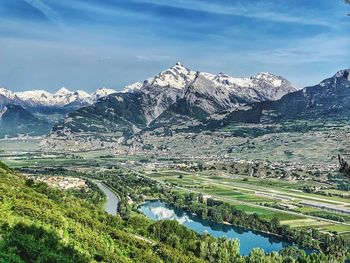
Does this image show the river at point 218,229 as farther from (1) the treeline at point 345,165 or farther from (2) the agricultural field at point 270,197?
(1) the treeline at point 345,165

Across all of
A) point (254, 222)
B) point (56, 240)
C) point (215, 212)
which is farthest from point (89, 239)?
point (215, 212)

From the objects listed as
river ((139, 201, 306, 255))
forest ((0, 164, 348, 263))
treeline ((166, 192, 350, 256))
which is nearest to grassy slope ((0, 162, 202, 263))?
forest ((0, 164, 348, 263))

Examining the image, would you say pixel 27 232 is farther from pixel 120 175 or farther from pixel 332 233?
pixel 120 175

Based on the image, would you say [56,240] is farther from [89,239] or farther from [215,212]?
[215,212]

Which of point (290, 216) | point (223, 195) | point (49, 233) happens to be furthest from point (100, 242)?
point (223, 195)

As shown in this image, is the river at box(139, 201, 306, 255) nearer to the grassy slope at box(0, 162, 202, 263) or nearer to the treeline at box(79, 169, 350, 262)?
the treeline at box(79, 169, 350, 262)

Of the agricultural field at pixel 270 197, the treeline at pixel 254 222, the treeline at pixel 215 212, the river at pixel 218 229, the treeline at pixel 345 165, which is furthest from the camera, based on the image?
the agricultural field at pixel 270 197

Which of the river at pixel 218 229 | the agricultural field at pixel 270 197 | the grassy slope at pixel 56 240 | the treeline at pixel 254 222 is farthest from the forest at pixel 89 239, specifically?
the agricultural field at pixel 270 197
